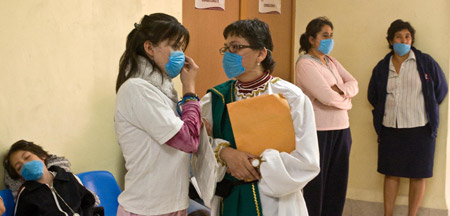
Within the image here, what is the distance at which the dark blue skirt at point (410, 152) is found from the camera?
14.1 ft

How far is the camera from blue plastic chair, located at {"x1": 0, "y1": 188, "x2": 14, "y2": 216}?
2.42 m

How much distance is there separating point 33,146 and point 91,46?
0.87m

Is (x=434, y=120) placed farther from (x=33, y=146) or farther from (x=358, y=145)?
(x=33, y=146)

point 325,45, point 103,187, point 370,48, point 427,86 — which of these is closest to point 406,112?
point 427,86

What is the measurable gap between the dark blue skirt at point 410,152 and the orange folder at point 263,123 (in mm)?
2822

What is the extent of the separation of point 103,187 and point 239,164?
152 centimetres

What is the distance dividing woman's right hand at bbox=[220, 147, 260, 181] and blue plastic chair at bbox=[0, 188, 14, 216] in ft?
4.21

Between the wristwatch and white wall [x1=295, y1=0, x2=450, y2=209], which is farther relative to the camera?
white wall [x1=295, y1=0, x2=450, y2=209]

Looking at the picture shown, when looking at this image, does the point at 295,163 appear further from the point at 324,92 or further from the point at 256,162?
the point at 324,92

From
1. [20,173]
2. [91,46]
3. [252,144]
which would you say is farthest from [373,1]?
[20,173]

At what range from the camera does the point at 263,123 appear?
1.90 m

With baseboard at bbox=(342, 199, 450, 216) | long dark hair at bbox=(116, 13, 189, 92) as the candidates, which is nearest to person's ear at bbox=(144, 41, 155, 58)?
long dark hair at bbox=(116, 13, 189, 92)

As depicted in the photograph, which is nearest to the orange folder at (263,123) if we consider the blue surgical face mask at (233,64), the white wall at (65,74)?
the blue surgical face mask at (233,64)

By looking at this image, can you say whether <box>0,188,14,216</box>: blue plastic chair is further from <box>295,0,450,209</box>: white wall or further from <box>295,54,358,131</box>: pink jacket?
<box>295,0,450,209</box>: white wall
